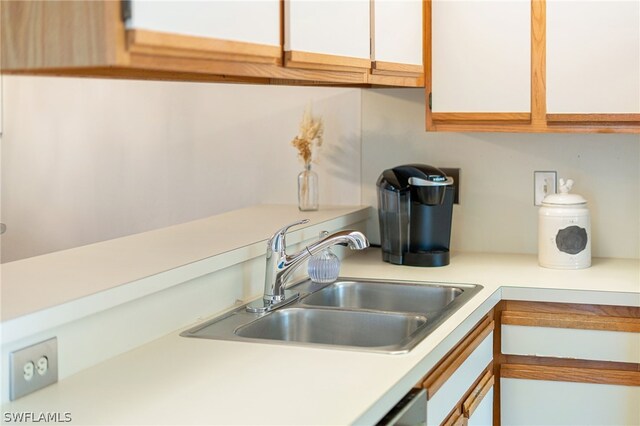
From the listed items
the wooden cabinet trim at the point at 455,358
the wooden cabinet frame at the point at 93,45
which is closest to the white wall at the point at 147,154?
the wooden cabinet trim at the point at 455,358

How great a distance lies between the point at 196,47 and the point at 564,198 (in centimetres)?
165

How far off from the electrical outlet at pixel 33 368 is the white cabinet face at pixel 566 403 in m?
1.44

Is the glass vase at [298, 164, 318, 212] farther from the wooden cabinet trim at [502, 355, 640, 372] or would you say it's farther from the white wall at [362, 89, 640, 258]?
the wooden cabinet trim at [502, 355, 640, 372]

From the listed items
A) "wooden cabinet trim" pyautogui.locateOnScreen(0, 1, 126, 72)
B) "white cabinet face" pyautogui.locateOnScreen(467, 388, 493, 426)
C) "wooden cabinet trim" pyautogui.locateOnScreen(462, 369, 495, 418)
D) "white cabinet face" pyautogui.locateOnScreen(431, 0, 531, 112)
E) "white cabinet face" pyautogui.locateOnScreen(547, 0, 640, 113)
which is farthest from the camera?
"white cabinet face" pyautogui.locateOnScreen(431, 0, 531, 112)

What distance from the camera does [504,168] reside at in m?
3.09

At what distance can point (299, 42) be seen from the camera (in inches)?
76.7

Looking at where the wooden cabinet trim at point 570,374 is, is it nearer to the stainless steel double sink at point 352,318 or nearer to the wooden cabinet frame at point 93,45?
the stainless steel double sink at point 352,318

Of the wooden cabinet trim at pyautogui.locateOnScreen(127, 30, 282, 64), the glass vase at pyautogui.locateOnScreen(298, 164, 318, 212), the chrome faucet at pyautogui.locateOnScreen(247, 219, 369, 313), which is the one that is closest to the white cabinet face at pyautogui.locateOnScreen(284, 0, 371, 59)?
the wooden cabinet trim at pyautogui.locateOnScreen(127, 30, 282, 64)

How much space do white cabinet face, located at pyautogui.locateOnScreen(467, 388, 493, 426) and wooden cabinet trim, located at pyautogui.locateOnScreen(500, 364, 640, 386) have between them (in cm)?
11

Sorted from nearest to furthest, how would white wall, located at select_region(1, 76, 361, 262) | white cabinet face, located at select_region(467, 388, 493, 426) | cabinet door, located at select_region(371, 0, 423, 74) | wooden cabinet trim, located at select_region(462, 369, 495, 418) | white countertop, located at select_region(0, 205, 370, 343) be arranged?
white countertop, located at select_region(0, 205, 370, 343)
wooden cabinet trim, located at select_region(462, 369, 495, 418)
white cabinet face, located at select_region(467, 388, 493, 426)
cabinet door, located at select_region(371, 0, 423, 74)
white wall, located at select_region(1, 76, 361, 262)

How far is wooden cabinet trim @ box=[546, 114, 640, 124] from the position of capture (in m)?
2.63

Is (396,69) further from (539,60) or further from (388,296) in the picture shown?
(388,296)

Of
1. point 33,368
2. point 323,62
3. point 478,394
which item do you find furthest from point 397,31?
point 33,368

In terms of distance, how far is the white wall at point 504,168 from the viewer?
117 inches
